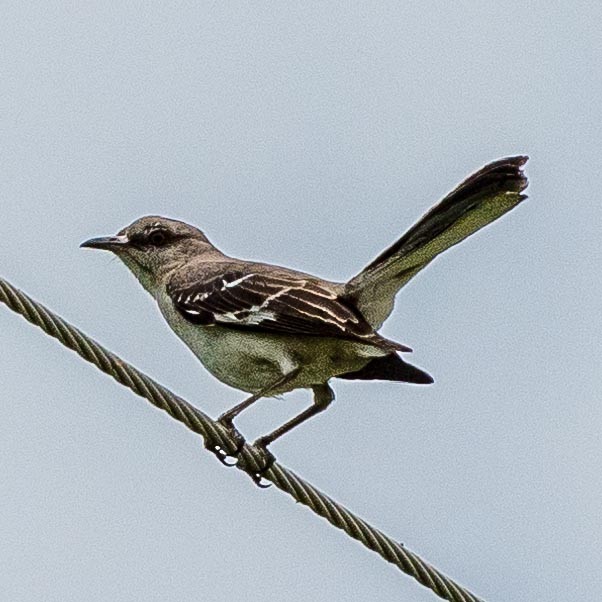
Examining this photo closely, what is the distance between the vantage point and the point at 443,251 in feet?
28.1

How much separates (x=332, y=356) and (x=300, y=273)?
773 millimetres

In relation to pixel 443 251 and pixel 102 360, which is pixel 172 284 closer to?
pixel 443 251

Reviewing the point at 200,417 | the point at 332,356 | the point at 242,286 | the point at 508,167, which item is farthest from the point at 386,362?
the point at 200,417

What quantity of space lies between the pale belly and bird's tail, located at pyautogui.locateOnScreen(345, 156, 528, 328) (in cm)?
30

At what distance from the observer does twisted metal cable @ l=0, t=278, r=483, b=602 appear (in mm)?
6516

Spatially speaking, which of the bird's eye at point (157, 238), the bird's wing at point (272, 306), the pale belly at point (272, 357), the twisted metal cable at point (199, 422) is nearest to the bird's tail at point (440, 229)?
the bird's wing at point (272, 306)

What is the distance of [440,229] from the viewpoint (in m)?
8.39

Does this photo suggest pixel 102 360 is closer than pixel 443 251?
Yes

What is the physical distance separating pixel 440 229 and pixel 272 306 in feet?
3.88

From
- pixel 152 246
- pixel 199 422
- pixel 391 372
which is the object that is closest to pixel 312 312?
pixel 391 372

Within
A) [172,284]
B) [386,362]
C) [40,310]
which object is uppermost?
[172,284]

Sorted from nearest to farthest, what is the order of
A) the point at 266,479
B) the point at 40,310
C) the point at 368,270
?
1. the point at 40,310
2. the point at 266,479
3. the point at 368,270

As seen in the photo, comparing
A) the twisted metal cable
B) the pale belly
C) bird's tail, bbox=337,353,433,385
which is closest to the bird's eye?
the pale belly

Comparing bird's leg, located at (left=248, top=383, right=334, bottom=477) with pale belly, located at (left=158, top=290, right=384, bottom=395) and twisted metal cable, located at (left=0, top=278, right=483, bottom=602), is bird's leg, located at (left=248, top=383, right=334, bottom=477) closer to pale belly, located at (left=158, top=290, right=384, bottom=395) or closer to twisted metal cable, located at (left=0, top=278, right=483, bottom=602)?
pale belly, located at (left=158, top=290, right=384, bottom=395)
